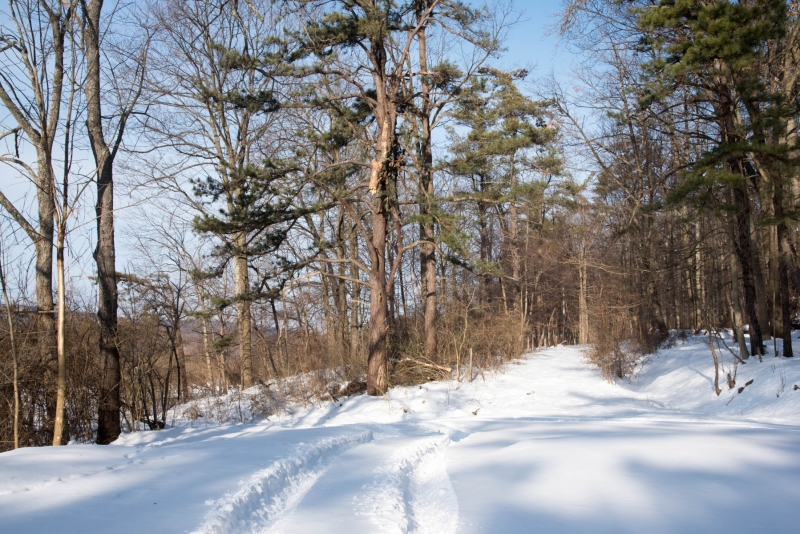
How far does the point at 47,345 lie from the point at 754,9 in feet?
48.3

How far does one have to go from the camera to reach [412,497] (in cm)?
473

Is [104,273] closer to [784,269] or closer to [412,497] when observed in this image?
[412,497]

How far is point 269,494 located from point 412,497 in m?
1.25

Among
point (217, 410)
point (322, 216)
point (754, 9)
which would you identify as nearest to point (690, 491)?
point (754, 9)

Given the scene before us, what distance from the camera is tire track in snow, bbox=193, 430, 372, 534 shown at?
3.90 m

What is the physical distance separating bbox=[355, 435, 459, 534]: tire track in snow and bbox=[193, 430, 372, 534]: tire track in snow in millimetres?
690

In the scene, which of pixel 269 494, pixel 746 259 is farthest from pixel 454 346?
pixel 269 494

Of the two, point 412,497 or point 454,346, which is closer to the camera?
point 412,497

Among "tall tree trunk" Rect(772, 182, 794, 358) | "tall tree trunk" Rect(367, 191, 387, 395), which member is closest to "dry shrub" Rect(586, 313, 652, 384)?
"tall tree trunk" Rect(772, 182, 794, 358)

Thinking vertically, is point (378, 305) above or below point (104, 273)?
below

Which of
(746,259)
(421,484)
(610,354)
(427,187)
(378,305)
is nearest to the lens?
(421,484)

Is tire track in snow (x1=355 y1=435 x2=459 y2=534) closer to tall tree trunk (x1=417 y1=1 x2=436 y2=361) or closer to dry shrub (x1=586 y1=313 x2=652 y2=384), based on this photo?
tall tree trunk (x1=417 y1=1 x2=436 y2=361)

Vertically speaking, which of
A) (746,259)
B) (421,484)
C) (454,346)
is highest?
(746,259)

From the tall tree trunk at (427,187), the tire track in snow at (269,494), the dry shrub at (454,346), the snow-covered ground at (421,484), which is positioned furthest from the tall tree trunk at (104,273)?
the tall tree trunk at (427,187)
